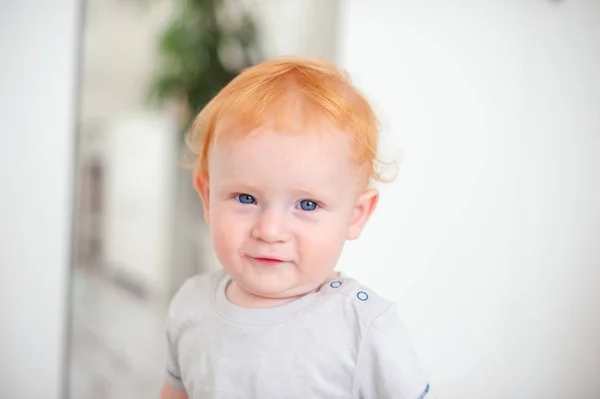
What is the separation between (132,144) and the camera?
6.72ft

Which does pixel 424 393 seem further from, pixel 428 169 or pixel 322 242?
pixel 428 169

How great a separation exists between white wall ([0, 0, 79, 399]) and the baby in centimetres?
75

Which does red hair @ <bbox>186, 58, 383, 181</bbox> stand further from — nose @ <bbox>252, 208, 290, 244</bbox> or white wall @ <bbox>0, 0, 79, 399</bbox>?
white wall @ <bbox>0, 0, 79, 399</bbox>

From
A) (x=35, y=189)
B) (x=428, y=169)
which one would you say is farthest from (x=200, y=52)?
(x=428, y=169)

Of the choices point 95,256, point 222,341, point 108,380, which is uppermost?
point 222,341

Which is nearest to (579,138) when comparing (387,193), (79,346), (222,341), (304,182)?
(387,193)

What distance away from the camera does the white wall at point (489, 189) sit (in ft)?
2.82

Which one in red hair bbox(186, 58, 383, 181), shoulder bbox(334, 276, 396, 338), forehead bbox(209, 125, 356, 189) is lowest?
shoulder bbox(334, 276, 396, 338)

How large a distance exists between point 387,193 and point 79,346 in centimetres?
103

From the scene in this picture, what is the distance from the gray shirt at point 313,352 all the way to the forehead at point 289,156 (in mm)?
159

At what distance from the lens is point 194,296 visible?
0.75 metres

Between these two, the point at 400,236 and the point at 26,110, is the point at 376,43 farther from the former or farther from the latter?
the point at 26,110

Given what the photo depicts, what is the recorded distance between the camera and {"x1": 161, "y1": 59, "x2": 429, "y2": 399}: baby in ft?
2.01

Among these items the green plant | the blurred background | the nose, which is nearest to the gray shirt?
the nose
